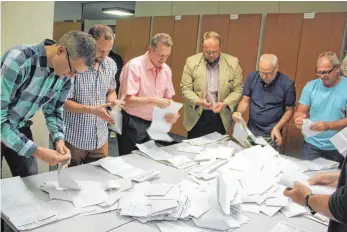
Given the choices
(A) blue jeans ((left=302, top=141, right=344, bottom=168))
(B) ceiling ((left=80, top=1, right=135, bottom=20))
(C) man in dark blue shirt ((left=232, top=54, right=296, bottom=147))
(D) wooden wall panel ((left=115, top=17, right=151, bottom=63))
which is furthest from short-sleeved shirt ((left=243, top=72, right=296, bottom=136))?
(B) ceiling ((left=80, top=1, right=135, bottom=20))

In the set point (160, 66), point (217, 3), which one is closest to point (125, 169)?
point (160, 66)

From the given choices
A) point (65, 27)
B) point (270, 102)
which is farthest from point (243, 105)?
point (65, 27)

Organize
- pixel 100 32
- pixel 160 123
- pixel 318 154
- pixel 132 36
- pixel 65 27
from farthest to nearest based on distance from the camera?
pixel 65 27 → pixel 132 36 → pixel 318 154 → pixel 160 123 → pixel 100 32

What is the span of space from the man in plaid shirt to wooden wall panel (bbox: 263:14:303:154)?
332 centimetres

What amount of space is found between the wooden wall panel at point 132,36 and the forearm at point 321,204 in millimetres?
4953

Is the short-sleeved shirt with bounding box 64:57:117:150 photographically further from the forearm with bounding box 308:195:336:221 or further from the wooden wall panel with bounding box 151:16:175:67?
the wooden wall panel with bounding box 151:16:175:67

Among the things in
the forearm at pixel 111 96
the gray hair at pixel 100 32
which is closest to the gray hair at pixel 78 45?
the gray hair at pixel 100 32

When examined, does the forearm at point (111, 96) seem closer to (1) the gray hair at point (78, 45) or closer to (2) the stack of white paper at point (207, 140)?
(2) the stack of white paper at point (207, 140)

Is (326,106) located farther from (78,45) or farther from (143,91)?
(78,45)

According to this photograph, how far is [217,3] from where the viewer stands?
498 centimetres

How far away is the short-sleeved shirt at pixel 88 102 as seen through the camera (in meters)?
2.16

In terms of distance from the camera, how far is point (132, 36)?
596cm

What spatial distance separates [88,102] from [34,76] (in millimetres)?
678

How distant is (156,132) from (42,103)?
96cm
